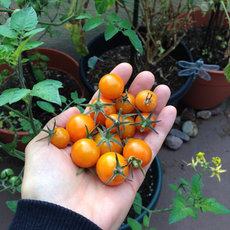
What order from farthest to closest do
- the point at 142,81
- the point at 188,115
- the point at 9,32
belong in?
the point at 188,115
the point at 142,81
the point at 9,32

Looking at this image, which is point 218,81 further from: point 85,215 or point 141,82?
point 85,215

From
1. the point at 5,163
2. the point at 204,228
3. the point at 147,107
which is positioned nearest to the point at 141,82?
the point at 147,107

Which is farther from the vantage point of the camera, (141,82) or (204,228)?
(204,228)

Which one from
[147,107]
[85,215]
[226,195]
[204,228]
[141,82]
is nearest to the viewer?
[85,215]

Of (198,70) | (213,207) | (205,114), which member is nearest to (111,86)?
(213,207)

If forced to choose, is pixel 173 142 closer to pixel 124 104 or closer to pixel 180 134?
pixel 180 134

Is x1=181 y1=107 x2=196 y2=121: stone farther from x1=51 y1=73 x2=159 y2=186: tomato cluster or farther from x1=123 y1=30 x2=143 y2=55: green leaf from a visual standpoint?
x1=123 y1=30 x2=143 y2=55: green leaf

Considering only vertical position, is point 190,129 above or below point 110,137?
below

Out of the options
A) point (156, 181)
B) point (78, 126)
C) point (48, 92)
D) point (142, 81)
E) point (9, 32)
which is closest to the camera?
point (48, 92)
